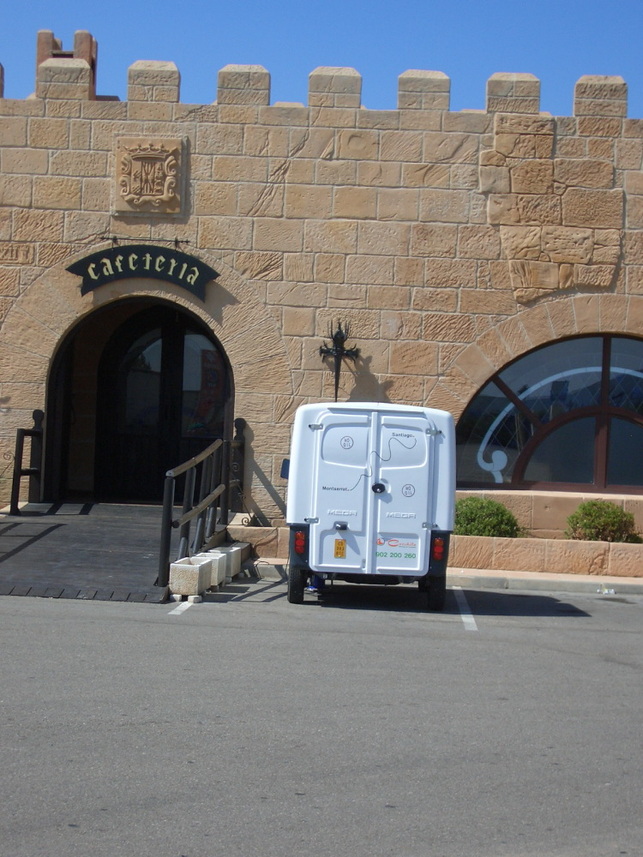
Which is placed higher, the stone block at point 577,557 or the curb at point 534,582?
the stone block at point 577,557

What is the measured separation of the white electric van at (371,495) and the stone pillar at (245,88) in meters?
5.80

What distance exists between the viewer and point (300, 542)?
404 inches

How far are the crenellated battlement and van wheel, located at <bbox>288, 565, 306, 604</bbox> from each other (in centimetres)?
688

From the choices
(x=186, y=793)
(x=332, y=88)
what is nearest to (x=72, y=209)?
(x=332, y=88)

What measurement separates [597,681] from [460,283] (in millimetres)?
7811

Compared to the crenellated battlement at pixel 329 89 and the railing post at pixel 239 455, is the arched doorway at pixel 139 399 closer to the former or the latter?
the railing post at pixel 239 455

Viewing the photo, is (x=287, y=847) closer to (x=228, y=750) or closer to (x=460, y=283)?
(x=228, y=750)

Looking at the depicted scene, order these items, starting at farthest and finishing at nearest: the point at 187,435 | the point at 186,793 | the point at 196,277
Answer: the point at 187,435 → the point at 196,277 → the point at 186,793

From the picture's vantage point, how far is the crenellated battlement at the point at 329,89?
14.3 meters

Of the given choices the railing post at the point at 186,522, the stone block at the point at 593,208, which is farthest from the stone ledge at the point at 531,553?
the stone block at the point at 593,208

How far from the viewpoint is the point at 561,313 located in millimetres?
14227

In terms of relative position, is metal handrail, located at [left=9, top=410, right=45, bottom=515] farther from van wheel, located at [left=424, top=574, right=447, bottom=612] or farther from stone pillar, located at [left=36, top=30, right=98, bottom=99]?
van wheel, located at [left=424, top=574, right=447, bottom=612]

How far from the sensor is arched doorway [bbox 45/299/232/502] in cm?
1642

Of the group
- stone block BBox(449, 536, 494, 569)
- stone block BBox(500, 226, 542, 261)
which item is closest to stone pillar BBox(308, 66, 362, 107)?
stone block BBox(500, 226, 542, 261)
